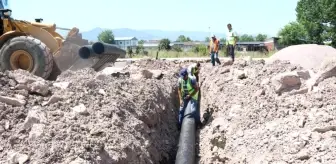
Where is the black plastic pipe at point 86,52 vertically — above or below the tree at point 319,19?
below

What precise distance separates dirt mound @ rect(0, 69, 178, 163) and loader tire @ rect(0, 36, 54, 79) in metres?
1.73

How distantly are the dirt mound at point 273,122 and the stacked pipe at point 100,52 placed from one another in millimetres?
3323

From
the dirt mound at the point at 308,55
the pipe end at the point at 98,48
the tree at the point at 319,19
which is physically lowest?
the dirt mound at the point at 308,55

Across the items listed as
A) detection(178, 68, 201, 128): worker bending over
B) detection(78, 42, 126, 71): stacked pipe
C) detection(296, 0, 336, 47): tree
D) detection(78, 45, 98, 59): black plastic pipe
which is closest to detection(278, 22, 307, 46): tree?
detection(296, 0, 336, 47): tree

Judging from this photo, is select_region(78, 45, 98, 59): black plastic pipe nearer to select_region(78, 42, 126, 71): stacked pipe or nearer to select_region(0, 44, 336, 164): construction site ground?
select_region(78, 42, 126, 71): stacked pipe

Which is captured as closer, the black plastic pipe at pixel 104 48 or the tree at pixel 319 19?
the black plastic pipe at pixel 104 48

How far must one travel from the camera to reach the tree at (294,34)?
3450cm

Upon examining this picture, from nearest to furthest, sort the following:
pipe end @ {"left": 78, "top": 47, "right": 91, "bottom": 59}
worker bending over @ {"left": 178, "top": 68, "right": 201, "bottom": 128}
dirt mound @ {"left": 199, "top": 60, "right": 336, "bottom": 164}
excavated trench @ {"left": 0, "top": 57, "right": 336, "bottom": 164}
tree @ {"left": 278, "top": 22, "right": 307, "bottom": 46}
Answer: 1. excavated trench @ {"left": 0, "top": 57, "right": 336, "bottom": 164}
2. dirt mound @ {"left": 199, "top": 60, "right": 336, "bottom": 164}
3. worker bending over @ {"left": 178, "top": 68, "right": 201, "bottom": 128}
4. pipe end @ {"left": 78, "top": 47, "right": 91, "bottom": 59}
5. tree @ {"left": 278, "top": 22, "right": 307, "bottom": 46}

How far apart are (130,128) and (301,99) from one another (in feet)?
8.76

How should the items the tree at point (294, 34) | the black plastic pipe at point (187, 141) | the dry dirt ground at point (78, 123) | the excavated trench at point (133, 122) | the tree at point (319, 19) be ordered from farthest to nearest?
1. the tree at point (294, 34)
2. the tree at point (319, 19)
3. the black plastic pipe at point (187, 141)
4. the excavated trench at point (133, 122)
5. the dry dirt ground at point (78, 123)

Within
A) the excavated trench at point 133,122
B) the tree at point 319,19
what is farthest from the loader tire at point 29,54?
the tree at point 319,19

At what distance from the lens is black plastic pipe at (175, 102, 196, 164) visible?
7.17 metres

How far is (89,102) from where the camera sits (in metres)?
6.45

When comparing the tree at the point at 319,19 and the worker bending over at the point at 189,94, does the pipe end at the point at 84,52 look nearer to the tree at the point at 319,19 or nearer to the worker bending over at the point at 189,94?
the worker bending over at the point at 189,94
